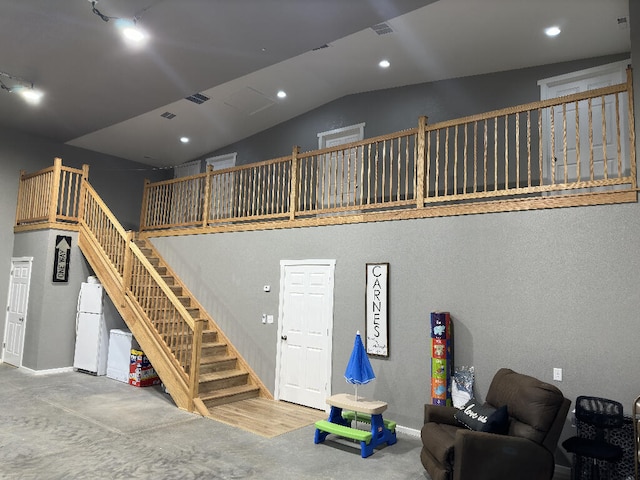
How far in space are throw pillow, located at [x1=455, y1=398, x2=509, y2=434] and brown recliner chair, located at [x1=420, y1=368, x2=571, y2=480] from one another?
9cm

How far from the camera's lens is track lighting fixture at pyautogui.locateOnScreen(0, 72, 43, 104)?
6.30 m

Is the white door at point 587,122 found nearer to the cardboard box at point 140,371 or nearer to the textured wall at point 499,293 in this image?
the textured wall at point 499,293

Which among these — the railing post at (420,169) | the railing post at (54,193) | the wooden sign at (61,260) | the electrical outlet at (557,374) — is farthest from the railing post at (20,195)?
the electrical outlet at (557,374)

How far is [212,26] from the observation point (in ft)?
15.2

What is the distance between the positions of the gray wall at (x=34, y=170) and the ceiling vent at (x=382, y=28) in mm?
6427

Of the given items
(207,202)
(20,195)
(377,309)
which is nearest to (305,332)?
(377,309)

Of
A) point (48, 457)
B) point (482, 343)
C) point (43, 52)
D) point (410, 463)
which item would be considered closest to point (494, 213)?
point (482, 343)

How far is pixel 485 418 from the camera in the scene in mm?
3629

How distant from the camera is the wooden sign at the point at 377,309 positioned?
5.25 m

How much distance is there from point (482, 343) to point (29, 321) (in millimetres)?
7549

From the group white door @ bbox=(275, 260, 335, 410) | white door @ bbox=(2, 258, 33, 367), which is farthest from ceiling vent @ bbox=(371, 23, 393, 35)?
white door @ bbox=(2, 258, 33, 367)

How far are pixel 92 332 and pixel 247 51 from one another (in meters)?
5.42

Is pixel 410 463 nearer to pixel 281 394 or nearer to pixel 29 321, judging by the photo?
pixel 281 394

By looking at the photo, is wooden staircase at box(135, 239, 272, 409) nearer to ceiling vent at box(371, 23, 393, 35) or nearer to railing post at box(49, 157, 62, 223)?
railing post at box(49, 157, 62, 223)
